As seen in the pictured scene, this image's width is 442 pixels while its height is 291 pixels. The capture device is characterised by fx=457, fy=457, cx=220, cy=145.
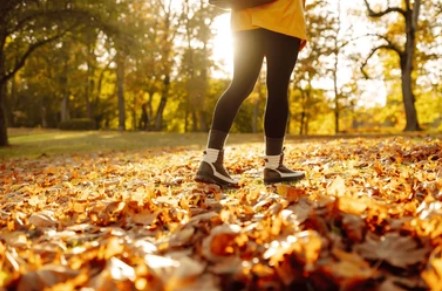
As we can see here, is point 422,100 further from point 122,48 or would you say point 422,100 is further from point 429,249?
point 429,249

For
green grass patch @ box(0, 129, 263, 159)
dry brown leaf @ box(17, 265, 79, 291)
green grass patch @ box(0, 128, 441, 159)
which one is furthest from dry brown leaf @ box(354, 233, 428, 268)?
green grass patch @ box(0, 128, 441, 159)

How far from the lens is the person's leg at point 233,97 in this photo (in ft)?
12.1

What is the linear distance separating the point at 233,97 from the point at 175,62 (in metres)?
33.7

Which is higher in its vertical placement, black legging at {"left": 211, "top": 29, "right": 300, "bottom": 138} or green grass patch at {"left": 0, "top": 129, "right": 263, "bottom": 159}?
black legging at {"left": 211, "top": 29, "right": 300, "bottom": 138}

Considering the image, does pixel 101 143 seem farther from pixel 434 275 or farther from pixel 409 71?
pixel 434 275

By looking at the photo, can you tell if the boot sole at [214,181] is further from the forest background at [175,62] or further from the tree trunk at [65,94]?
the tree trunk at [65,94]

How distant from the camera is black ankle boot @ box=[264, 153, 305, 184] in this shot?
12.7ft

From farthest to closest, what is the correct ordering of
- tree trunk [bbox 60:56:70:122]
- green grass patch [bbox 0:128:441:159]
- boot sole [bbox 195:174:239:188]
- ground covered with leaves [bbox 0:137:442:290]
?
1. tree trunk [bbox 60:56:70:122]
2. green grass patch [bbox 0:128:441:159]
3. boot sole [bbox 195:174:239:188]
4. ground covered with leaves [bbox 0:137:442:290]

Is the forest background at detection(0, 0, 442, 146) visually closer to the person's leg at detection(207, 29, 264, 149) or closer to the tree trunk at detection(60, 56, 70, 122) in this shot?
the tree trunk at detection(60, 56, 70, 122)

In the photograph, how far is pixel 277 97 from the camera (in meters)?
3.77

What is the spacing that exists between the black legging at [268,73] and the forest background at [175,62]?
501 inches

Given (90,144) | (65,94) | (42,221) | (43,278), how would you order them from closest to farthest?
(43,278) < (42,221) < (90,144) < (65,94)

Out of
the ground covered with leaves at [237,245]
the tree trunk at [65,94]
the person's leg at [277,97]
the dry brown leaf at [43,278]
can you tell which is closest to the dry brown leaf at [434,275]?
the ground covered with leaves at [237,245]

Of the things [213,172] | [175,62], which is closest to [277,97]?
[213,172]
